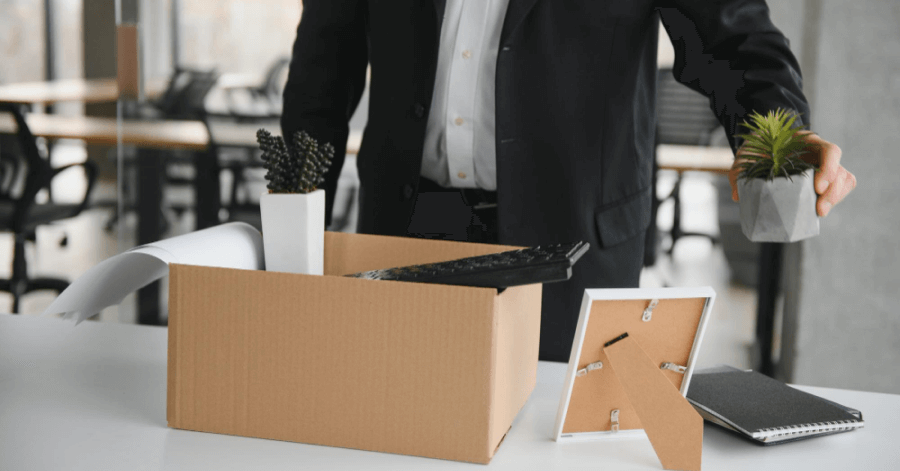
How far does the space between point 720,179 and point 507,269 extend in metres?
3.35

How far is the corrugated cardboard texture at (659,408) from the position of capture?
69cm

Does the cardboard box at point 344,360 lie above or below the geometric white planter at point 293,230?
below

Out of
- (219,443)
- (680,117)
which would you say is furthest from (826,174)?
(680,117)

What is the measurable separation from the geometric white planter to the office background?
235 centimetres

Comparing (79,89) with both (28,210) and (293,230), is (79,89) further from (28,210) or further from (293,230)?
(293,230)

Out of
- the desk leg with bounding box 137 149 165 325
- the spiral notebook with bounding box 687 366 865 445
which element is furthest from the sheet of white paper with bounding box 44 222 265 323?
the desk leg with bounding box 137 149 165 325

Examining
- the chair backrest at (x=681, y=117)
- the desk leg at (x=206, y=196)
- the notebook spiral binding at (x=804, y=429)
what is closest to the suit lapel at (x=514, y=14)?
the notebook spiral binding at (x=804, y=429)

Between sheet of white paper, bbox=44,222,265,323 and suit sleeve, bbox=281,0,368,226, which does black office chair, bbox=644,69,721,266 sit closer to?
suit sleeve, bbox=281,0,368,226

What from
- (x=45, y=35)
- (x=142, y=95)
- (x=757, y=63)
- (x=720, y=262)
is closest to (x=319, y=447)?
(x=757, y=63)

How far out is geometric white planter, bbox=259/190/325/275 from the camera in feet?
2.59

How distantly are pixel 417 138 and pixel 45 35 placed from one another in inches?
233

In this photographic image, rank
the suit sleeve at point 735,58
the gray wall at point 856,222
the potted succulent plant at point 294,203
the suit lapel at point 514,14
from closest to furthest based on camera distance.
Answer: the potted succulent plant at point 294,203 < the suit sleeve at point 735,58 < the suit lapel at point 514,14 < the gray wall at point 856,222

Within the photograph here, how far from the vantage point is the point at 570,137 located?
4.38ft

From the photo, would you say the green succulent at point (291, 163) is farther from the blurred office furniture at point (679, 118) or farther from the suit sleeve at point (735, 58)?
the blurred office furniture at point (679, 118)
